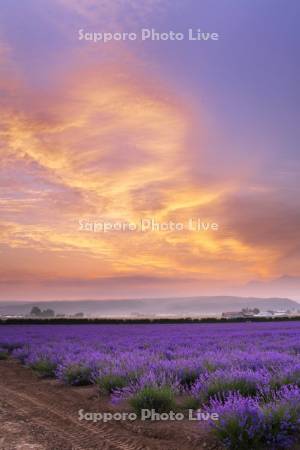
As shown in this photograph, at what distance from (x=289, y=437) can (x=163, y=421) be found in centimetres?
177

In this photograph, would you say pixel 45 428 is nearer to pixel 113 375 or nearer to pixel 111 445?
pixel 111 445

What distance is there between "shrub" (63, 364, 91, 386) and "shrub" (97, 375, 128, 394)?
1373 mm

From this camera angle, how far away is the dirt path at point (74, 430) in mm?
5090

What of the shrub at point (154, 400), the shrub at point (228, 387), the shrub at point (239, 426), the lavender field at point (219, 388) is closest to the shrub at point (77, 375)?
the lavender field at point (219, 388)

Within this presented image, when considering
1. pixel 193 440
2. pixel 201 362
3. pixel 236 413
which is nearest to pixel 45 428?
pixel 193 440

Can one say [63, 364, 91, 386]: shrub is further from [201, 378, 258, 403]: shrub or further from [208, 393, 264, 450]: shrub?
[208, 393, 264, 450]: shrub

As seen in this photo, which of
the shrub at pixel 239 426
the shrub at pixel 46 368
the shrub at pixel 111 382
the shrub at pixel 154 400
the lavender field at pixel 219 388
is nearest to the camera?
the shrub at pixel 239 426

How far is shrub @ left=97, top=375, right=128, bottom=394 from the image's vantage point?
776 centimetres

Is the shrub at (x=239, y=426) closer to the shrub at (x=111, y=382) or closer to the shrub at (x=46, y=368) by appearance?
the shrub at (x=111, y=382)

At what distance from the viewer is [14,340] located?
18781 millimetres

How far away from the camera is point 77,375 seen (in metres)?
9.34

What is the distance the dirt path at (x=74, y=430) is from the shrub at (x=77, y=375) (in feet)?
3.85

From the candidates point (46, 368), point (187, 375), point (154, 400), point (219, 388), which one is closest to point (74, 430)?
point (154, 400)

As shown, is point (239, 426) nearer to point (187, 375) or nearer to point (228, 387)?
point (228, 387)
